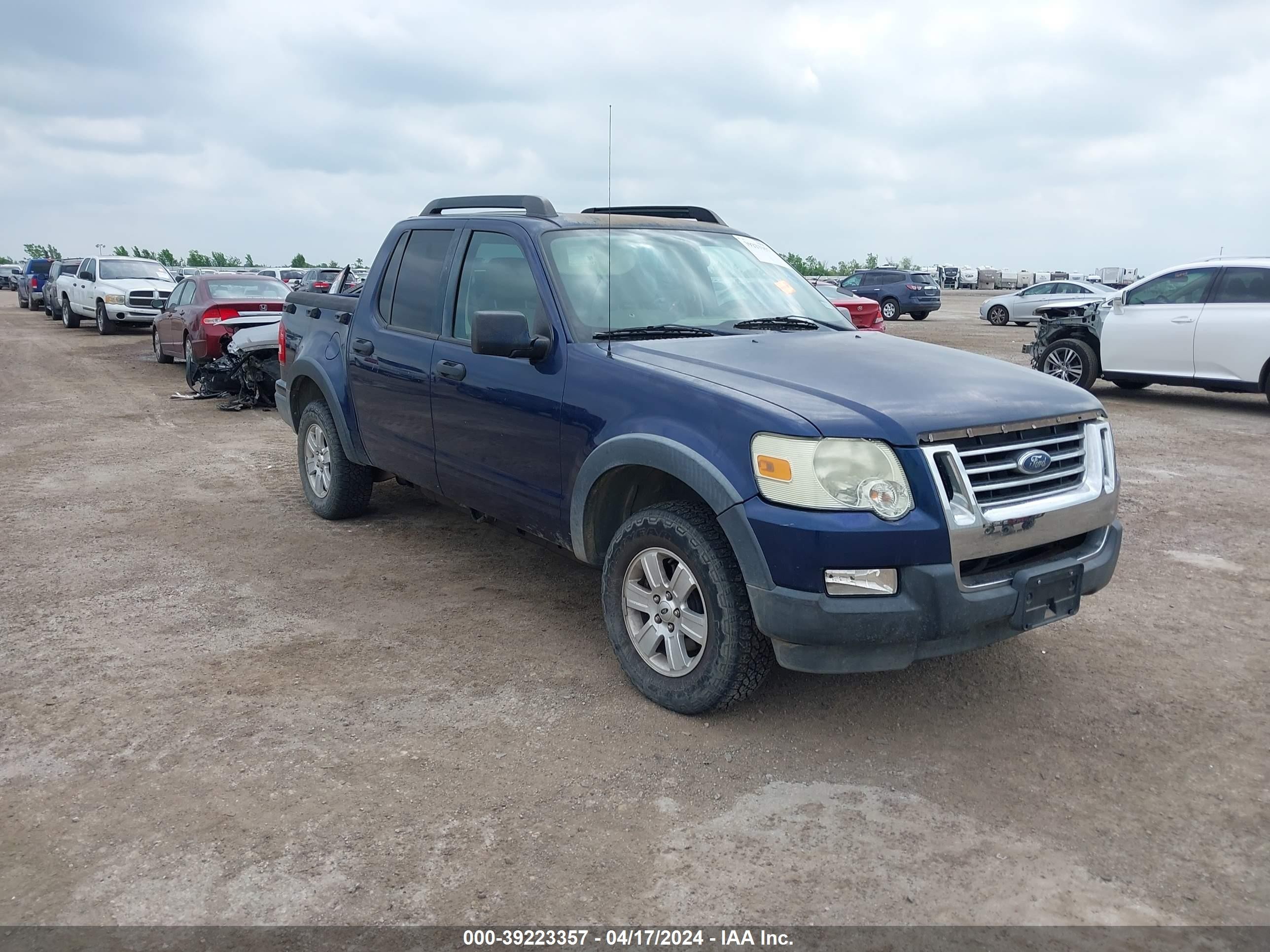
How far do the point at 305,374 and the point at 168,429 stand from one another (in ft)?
16.7

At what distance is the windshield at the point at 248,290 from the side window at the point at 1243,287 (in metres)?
12.0

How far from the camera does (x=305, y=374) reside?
21.5 ft

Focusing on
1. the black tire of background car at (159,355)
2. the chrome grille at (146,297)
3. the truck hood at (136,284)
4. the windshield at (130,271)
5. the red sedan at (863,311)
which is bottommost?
the black tire of background car at (159,355)

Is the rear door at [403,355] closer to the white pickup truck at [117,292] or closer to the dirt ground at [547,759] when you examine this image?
the dirt ground at [547,759]

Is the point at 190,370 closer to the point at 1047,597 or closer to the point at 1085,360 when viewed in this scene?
the point at 1085,360

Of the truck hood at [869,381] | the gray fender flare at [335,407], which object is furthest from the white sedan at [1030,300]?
the truck hood at [869,381]

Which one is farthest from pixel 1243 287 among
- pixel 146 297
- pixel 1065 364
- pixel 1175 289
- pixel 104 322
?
pixel 104 322

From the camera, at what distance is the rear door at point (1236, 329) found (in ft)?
38.1

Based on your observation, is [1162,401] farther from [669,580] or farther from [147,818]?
[147,818]

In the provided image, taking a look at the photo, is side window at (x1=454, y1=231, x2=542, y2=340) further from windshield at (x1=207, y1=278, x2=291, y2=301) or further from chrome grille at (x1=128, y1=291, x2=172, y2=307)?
chrome grille at (x1=128, y1=291, x2=172, y2=307)

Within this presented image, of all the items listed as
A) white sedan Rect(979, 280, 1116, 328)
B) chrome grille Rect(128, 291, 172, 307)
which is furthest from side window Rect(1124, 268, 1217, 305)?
chrome grille Rect(128, 291, 172, 307)

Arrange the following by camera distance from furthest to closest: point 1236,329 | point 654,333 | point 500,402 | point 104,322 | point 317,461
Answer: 1. point 104,322
2. point 1236,329
3. point 317,461
4. point 500,402
5. point 654,333

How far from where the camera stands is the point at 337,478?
6574 millimetres

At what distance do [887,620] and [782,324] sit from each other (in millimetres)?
1852
